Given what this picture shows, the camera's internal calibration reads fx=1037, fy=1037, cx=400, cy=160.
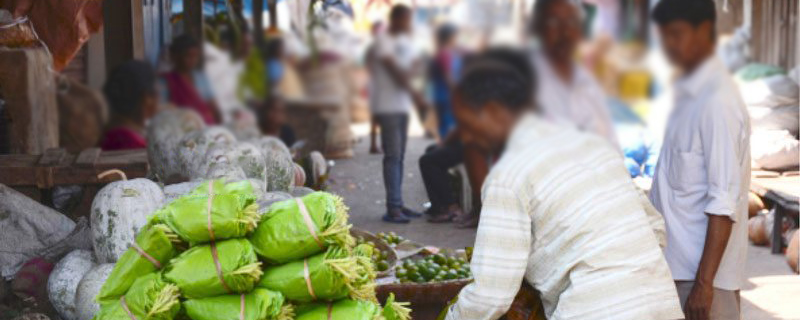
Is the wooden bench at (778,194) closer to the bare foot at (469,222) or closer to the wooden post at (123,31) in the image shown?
the bare foot at (469,222)

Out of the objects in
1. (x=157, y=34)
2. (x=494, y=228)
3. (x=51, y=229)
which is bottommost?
(x=51, y=229)

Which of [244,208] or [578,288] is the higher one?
[244,208]

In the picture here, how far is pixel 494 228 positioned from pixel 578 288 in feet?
0.90

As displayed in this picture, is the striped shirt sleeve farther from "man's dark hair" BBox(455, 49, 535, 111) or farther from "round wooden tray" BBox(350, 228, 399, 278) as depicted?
"round wooden tray" BBox(350, 228, 399, 278)

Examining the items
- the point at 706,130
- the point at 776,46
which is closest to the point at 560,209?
the point at 706,130

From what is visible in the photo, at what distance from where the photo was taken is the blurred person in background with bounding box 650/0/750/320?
323cm

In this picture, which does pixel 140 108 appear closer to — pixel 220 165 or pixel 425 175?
pixel 220 165

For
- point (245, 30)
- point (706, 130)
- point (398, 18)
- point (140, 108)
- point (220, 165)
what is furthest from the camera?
point (140, 108)

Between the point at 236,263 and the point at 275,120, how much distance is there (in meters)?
2.39

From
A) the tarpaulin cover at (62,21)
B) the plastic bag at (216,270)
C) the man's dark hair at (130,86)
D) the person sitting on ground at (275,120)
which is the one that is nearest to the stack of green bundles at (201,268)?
the plastic bag at (216,270)

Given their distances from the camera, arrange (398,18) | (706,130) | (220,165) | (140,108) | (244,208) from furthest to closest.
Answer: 1. (140,108)
2. (220,165)
3. (398,18)
4. (706,130)
5. (244,208)

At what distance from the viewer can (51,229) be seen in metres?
4.28

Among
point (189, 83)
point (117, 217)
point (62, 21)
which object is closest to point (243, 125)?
point (189, 83)

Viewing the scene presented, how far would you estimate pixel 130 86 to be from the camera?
17.9 ft
